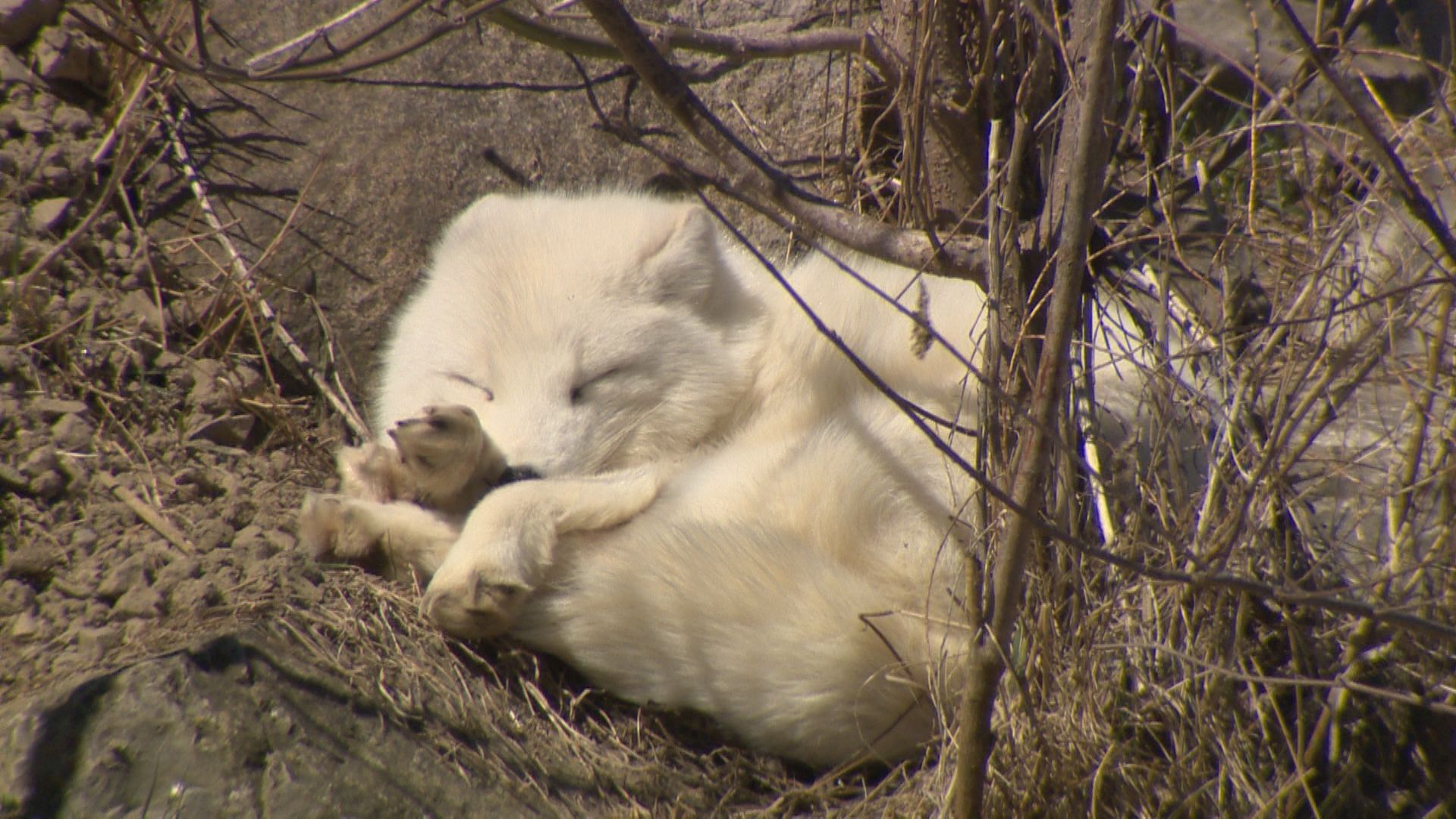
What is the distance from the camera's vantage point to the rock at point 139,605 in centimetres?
213

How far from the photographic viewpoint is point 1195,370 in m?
2.03

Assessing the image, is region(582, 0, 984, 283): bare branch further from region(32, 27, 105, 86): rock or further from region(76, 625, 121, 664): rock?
region(32, 27, 105, 86): rock

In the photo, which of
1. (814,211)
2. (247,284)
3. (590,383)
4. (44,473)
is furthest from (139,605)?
(814,211)

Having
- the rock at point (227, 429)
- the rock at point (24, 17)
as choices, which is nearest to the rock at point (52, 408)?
the rock at point (227, 429)

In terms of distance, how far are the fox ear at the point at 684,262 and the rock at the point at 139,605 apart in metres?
1.36

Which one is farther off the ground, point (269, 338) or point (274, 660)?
point (269, 338)

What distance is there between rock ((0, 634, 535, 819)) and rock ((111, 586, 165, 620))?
13.8 inches

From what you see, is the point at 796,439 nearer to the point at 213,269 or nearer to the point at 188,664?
the point at 188,664

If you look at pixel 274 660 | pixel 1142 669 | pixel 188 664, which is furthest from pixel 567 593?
pixel 1142 669

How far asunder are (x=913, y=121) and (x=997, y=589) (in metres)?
1.14

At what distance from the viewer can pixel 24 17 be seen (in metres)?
3.22

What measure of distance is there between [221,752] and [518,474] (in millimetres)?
849

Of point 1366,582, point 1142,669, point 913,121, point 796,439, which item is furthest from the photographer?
point 796,439

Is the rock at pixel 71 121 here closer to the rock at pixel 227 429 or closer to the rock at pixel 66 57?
the rock at pixel 66 57
